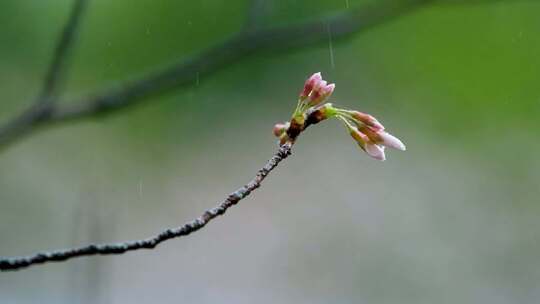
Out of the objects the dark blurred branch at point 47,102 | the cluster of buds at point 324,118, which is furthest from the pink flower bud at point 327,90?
the dark blurred branch at point 47,102

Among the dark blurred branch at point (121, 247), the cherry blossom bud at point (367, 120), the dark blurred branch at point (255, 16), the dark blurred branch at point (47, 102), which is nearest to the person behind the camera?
the dark blurred branch at point (121, 247)

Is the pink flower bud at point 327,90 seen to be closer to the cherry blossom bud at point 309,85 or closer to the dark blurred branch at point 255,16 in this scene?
the cherry blossom bud at point 309,85

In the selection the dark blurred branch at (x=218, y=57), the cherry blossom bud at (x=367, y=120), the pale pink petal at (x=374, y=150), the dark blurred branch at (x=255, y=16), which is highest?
the cherry blossom bud at (x=367, y=120)

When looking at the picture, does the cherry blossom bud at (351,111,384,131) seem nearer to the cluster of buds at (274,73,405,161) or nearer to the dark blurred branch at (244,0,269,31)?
the cluster of buds at (274,73,405,161)

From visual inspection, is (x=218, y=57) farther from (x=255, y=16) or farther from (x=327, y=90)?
(x=327, y=90)

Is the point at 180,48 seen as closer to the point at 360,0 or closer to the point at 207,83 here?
the point at 207,83

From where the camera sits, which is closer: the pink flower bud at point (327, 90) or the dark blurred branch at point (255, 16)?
the pink flower bud at point (327, 90)

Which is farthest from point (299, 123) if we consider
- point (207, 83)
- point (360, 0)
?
point (207, 83)

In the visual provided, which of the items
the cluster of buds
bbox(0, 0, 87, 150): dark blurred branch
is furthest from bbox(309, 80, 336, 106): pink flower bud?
bbox(0, 0, 87, 150): dark blurred branch
